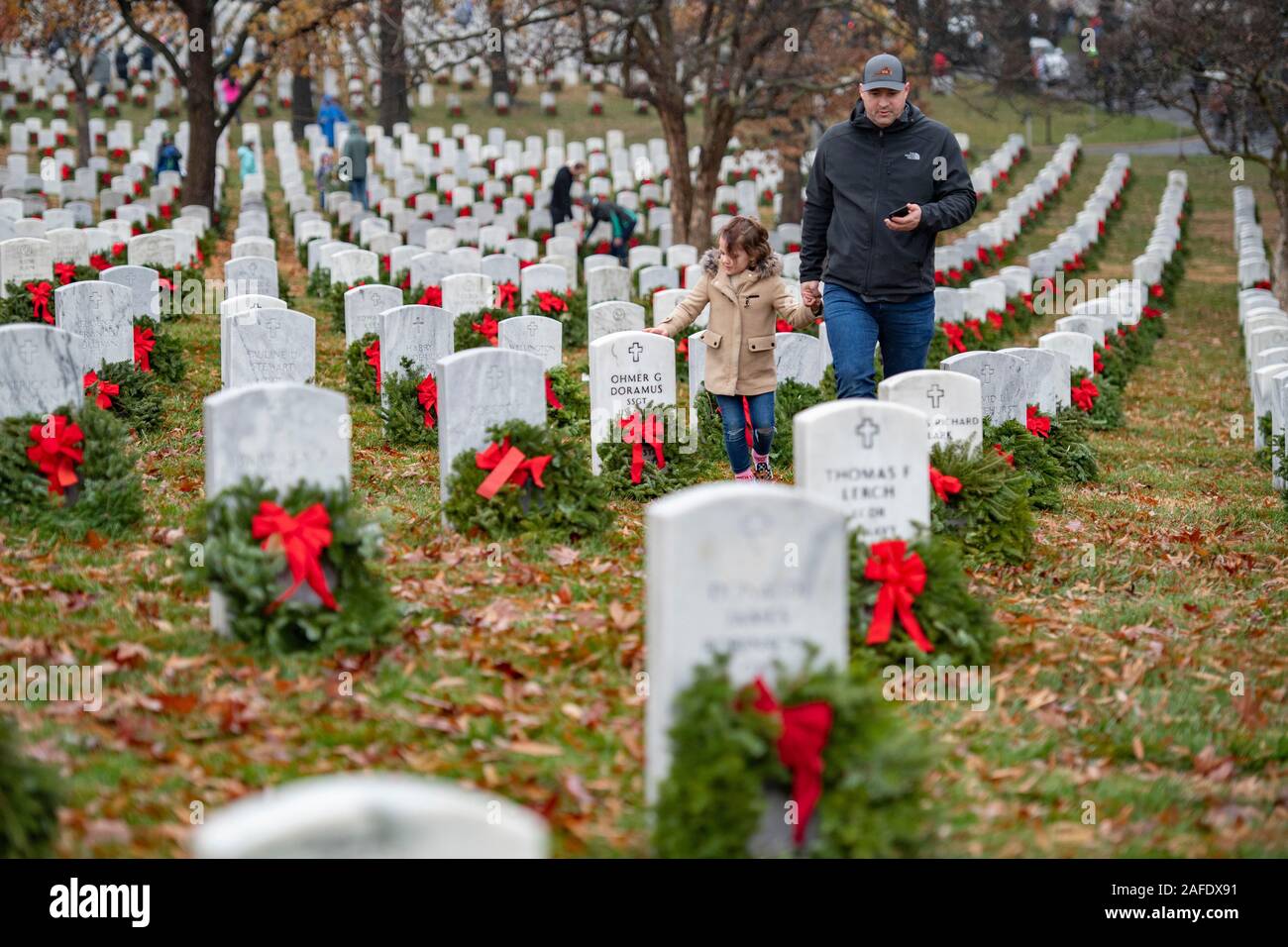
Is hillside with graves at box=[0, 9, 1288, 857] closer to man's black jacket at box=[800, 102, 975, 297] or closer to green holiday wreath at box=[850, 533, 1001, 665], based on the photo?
green holiday wreath at box=[850, 533, 1001, 665]

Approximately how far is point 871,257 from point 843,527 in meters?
3.61

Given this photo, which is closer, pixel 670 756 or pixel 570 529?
pixel 670 756

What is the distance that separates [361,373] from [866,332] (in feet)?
17.2

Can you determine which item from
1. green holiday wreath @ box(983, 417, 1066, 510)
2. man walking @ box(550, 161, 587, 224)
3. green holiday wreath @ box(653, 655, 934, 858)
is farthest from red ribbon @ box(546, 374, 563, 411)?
man walking @ box(550, 161, 587, 224)

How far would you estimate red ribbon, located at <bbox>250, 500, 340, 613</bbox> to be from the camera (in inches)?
234

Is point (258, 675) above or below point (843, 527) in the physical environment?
below

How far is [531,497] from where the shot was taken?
26.3 ft

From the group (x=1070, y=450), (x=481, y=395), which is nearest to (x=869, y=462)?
(x=481, y=395)

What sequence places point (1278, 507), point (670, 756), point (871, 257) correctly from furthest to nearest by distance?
point (1278, 507), point (871, 257), point (670, 756)

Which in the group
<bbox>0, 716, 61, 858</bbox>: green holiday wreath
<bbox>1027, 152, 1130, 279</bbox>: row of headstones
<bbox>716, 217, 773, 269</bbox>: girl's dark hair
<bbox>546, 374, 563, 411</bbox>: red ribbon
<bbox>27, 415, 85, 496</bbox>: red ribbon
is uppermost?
<bbox>1027, 152, 1130, 279</bbox>: row of headstones

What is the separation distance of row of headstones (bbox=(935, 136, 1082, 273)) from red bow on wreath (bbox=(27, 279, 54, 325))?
13609mm

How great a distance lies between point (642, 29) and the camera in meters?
19.8
